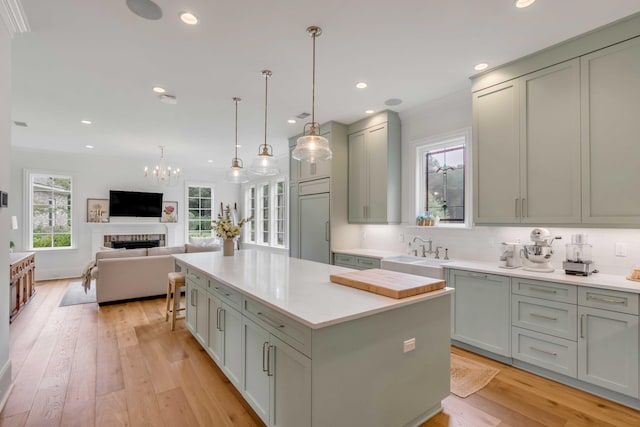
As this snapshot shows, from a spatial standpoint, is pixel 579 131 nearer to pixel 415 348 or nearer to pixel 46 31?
pixel 415 348

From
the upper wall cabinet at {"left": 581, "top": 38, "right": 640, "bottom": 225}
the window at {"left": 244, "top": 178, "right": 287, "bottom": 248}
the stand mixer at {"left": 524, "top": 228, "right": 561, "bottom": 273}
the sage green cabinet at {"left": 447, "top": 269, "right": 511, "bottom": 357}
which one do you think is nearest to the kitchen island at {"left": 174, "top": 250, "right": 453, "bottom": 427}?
the sage green cabinet at {"left": 447, "top": 269, "right": 511, "bottom": 357}

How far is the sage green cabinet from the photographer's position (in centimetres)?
275

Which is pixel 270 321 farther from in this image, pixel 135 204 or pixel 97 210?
pixel 97 210

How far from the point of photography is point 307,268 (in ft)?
9.19

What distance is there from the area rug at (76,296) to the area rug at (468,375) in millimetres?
5477

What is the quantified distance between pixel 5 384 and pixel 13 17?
107 inches

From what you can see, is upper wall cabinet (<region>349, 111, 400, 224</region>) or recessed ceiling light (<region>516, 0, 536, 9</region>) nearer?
recessed ceiling light (<region>516, 0, 536, 9</region>)

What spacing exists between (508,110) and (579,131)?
620 mm

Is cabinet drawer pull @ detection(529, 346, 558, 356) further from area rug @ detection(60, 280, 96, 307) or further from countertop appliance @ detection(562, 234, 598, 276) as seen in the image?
area rug @ detection(60, 280, 96, 307)

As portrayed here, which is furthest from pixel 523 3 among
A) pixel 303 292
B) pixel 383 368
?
pixel 383 368

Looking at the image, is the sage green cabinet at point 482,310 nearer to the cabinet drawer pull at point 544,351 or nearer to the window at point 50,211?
the cabinet drawer pull at point 544,351

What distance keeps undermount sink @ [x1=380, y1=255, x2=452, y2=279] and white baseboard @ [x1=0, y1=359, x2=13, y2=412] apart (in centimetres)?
352

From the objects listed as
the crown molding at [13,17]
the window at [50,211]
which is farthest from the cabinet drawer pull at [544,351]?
the window at [50,211]

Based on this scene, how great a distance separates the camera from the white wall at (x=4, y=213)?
7.07ft
